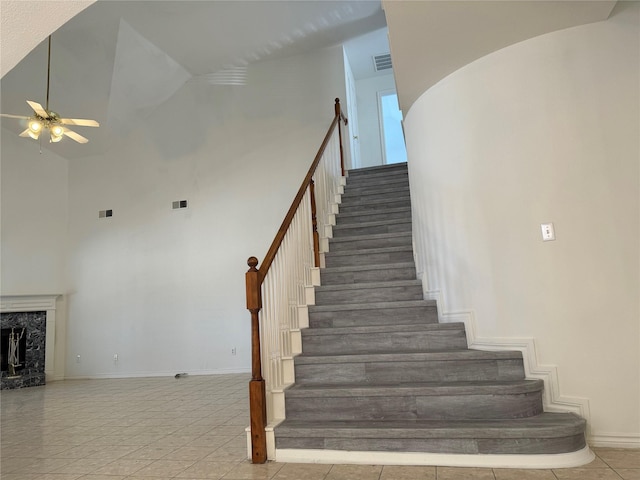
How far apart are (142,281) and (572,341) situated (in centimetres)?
648

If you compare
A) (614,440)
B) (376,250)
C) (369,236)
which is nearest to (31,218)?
(369,236)

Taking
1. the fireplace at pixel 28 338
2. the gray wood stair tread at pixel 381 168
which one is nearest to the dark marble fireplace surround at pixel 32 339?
the fireplace at pixel 28 338

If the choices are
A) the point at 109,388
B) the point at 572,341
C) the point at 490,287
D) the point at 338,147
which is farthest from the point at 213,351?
the point at 572,341

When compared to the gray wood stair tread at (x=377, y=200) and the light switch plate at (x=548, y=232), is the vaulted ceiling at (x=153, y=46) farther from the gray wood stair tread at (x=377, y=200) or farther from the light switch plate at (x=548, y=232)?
the light switch plate at (x=548, y=232)

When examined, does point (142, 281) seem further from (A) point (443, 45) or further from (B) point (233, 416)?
(A) point (443, 45)

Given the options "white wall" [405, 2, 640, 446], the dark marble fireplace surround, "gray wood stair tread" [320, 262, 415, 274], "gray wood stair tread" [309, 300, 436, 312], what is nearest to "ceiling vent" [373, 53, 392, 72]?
"white wall" [405, 2, 640, 446]

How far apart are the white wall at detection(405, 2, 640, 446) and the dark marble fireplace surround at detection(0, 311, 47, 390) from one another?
7081 mm

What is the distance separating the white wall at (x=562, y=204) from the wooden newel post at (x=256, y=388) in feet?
5.23

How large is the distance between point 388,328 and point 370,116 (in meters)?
6.48

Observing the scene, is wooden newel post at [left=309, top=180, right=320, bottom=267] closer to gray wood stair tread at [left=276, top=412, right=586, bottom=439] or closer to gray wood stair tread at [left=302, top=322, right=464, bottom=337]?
gray wood stair tread at [left=302, top=322, right=464, bottom=337]

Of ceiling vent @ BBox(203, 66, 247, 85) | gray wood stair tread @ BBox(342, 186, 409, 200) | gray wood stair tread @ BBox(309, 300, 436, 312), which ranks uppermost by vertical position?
ceiling vent @ BBox(203, 66, 247, 85)

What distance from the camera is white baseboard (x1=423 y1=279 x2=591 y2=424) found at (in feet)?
8.51

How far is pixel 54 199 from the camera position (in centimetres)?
771

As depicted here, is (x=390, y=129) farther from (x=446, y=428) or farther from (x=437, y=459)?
(x=437, y=459)
